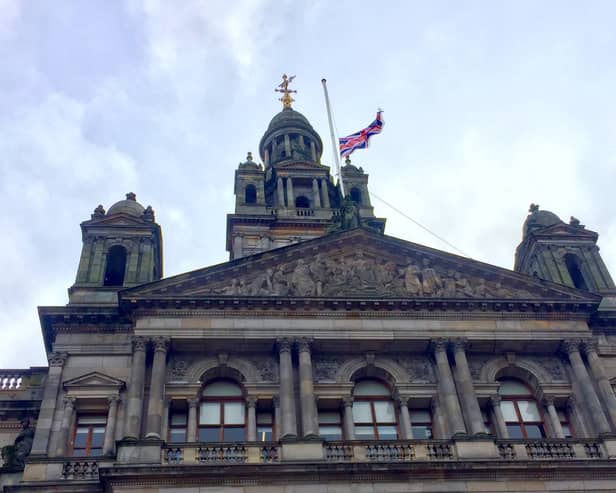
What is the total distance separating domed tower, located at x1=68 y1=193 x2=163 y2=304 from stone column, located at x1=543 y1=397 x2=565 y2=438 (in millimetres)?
14965

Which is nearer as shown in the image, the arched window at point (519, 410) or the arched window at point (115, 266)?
the arched window at point (519, 410)

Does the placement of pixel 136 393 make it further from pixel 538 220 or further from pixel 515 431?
pixel 538 220

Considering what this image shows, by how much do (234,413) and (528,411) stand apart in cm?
990

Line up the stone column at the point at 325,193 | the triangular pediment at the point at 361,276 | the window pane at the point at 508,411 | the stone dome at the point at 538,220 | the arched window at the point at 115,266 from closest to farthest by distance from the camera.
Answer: the window pane at the point at 508,411 → the triangular pediment at the point at 361,276 → the arched window at the point at 115,266 → the stone dome at the point at 538,220 → the stone column at the point at 325,193

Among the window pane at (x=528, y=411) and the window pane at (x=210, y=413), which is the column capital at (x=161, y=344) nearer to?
the window pane at (x=210, y=413)

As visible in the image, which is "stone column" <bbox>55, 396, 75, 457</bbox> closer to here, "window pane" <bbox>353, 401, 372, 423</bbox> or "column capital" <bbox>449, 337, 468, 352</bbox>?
"window pane" <bbox>353, 401, 372, 423</bbox>

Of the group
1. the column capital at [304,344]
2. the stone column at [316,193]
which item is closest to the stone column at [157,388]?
the column capital at [304,344]

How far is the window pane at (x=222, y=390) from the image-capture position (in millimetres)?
28031

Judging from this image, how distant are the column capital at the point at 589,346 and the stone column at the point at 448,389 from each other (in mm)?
5036

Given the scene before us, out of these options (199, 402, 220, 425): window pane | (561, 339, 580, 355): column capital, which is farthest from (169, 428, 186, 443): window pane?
(561, 339, 580, 355): column capital

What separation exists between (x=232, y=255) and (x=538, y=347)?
59.7ft

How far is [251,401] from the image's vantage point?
1074 inches

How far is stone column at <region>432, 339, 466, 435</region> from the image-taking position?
26.4 m

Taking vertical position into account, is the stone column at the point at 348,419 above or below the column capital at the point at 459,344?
below
